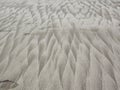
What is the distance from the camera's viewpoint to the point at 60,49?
2158 millimetres

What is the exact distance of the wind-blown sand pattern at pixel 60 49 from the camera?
162 cm

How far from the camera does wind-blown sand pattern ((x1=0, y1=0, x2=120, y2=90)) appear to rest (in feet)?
5.33

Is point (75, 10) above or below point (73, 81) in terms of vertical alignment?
above

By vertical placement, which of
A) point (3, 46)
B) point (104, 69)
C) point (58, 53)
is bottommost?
point (104, 69)

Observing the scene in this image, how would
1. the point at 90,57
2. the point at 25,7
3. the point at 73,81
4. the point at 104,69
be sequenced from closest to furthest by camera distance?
the point at 73,81
the point at 104,69
the point at 90,57
the point at 25,7

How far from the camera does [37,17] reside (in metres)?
3.29

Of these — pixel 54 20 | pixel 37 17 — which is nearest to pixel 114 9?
pixel 54 20

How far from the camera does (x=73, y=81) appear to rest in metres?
1.62

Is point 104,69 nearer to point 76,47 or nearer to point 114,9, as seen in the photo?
point 76,47

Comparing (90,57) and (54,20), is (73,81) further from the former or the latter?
(54,20)

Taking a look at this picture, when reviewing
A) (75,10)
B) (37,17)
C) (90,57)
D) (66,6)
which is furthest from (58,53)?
(66,6)

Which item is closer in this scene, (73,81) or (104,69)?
(73,81)

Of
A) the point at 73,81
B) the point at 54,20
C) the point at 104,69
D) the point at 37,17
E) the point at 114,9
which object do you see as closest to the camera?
the point at 73,81

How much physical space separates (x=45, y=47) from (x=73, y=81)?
32.3 inches
